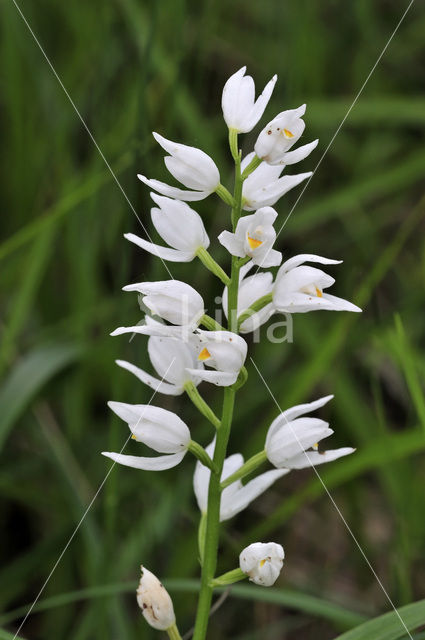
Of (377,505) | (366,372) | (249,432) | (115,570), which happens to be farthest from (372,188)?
(115,570)

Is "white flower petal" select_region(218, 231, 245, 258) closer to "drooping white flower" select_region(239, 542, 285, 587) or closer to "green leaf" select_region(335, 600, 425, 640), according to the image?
"drooping white flower" select_region(239, 542, 285, 587)

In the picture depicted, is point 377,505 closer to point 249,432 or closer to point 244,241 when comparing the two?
point 249,432

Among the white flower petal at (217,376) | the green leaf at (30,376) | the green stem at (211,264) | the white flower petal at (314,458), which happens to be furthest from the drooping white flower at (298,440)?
the green leaf at (30,376)

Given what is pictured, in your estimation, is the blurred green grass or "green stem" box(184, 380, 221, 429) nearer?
"green stem" box(184, 380, 221, 429)

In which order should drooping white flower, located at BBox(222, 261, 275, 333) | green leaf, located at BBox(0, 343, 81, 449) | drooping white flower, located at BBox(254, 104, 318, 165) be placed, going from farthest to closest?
green leaf, located at BBox(0, 343, 81, 449)
drooping white flower, located at BBox(222, 261, 275, 333)
drooping white flower, located at BBox(254, 104, 318, 165)

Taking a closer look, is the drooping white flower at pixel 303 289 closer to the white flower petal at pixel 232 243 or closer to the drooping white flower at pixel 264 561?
the white flower petal at pixel 232 243

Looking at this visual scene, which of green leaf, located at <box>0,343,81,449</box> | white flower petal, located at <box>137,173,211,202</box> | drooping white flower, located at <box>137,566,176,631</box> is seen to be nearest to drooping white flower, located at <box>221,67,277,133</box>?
white flower petal, located at <box>137,173,211,202</box>

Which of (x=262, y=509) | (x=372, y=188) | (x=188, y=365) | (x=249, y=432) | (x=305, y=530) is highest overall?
(x=188, y=365)
